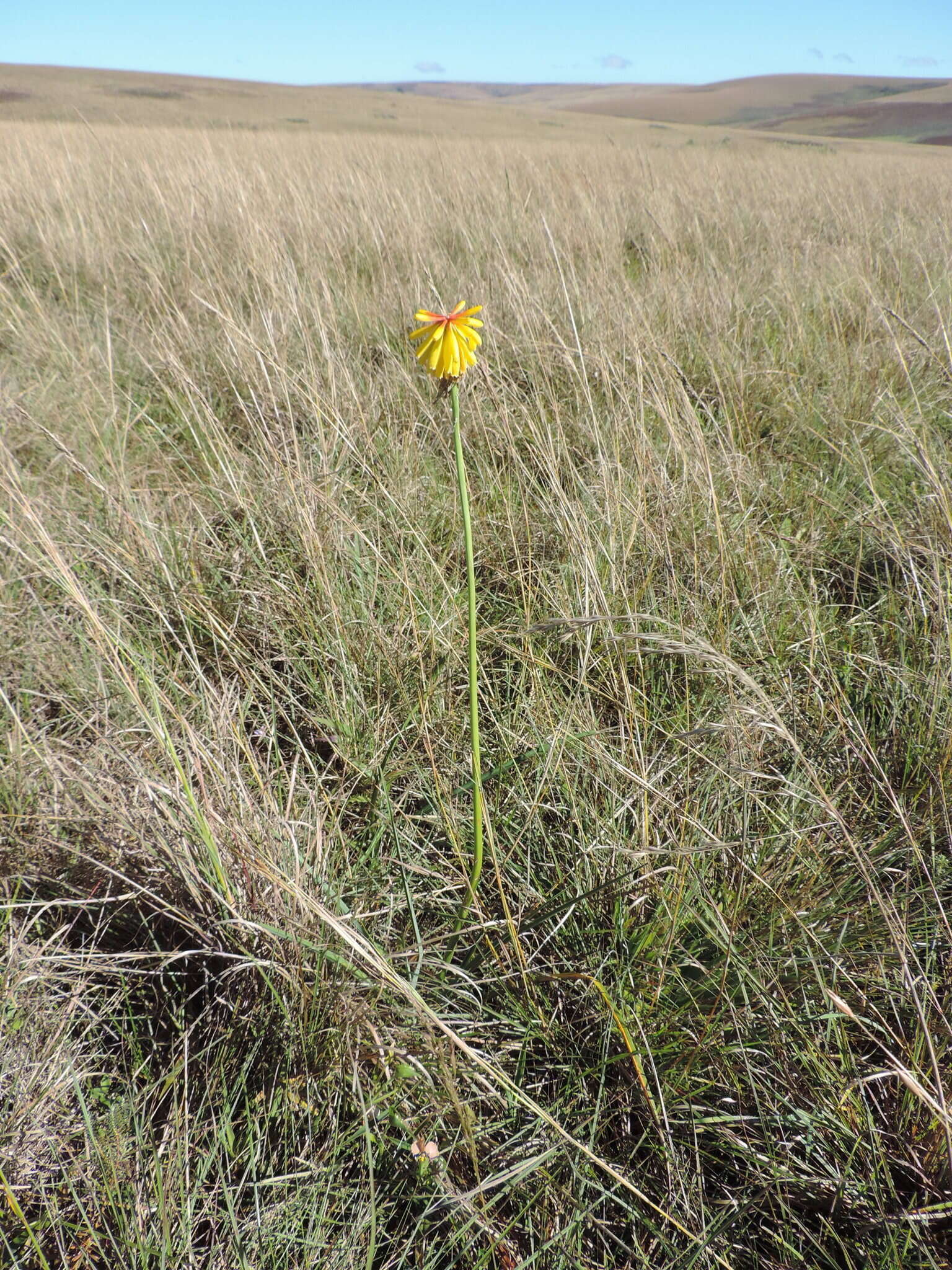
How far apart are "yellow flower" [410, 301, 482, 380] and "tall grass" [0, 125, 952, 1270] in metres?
0.33

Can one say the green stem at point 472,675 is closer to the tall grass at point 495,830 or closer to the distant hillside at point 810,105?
the tall grass at point 495,830

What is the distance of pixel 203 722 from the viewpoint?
1.38m

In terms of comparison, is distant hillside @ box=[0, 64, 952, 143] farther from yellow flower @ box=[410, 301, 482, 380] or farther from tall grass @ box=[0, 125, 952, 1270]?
yellow flower @ box=[410, 301, 482, 380]

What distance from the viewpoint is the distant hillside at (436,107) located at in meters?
26.3

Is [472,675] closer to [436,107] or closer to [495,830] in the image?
[495,830]

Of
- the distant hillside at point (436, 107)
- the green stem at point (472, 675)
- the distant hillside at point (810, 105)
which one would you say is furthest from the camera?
the distant hillside at point (810, 105)

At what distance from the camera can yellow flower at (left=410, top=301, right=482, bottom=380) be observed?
809 mm

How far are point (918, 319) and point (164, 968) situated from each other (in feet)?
11.2

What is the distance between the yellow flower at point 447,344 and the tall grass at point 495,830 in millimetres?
332

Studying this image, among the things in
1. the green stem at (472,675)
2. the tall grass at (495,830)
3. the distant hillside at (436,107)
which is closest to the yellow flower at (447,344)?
the green stem at (472,675)

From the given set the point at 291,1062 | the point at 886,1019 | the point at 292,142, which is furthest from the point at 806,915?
the point at 292,142

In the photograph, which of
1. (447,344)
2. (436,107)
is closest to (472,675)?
(447,344)

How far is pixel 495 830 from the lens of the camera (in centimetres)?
125

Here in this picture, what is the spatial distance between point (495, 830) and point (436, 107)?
49.3 m
